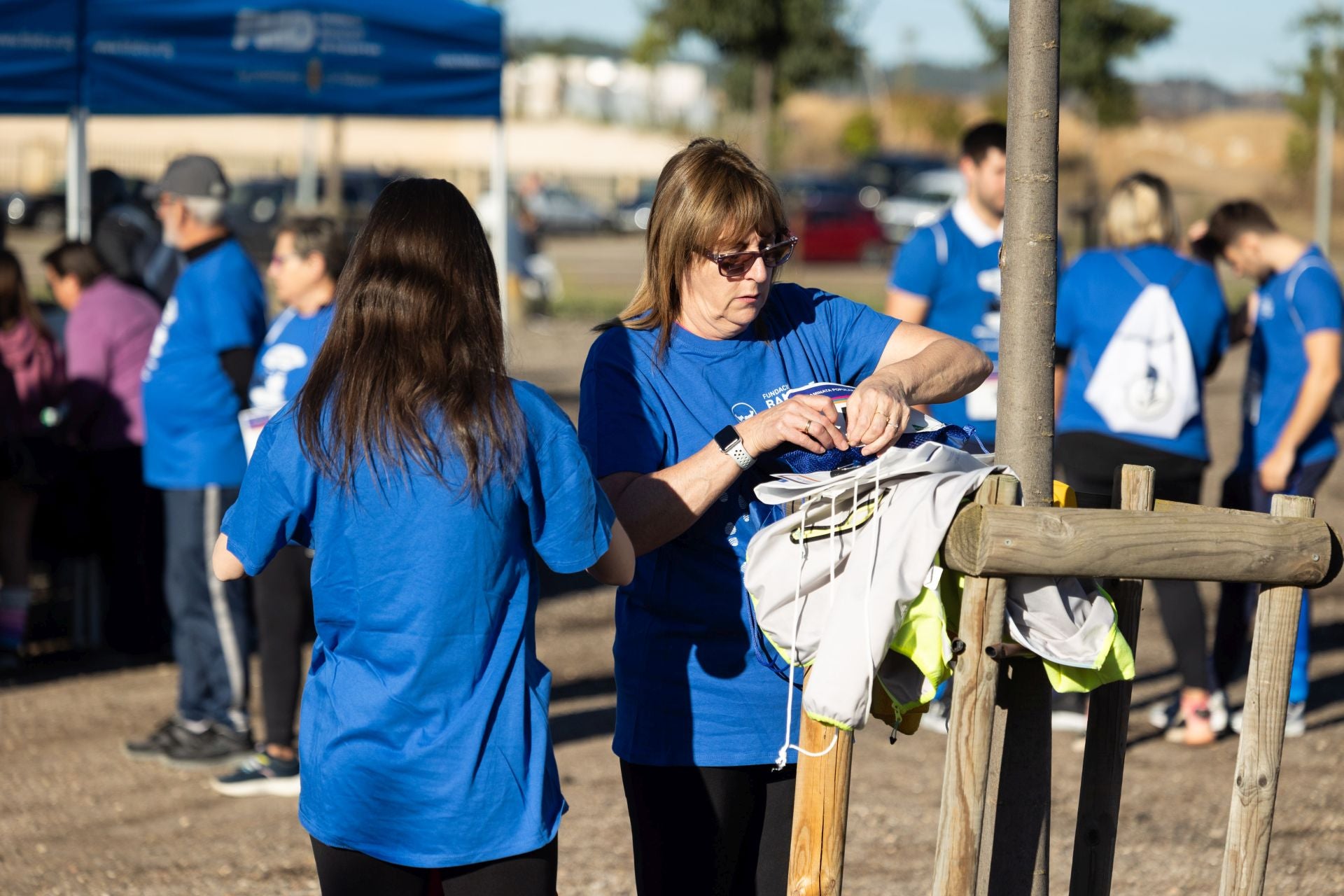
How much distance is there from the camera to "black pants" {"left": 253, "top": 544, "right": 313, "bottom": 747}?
5098mm

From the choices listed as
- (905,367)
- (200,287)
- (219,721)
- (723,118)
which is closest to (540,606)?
(219,721)

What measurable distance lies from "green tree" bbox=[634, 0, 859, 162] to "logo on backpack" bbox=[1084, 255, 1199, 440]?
60.8 feet

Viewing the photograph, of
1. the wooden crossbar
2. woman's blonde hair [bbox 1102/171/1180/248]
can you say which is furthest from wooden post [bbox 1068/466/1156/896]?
woman's blonde hair [bbox 1102/171/1180/248]

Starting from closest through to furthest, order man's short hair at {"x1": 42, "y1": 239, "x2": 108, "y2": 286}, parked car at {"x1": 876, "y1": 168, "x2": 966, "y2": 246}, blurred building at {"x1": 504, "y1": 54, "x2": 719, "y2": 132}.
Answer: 1. man's short hair at {"x1": 42, "y1": 239, "x2": 108, "y2": 286}
2. parked car at {"x1": 876, "y1": 168, "x2": 966, "y2": 246}
3. blurred building at {"x1": 504, "y1": 54, "x2": 719, "y2": 132}

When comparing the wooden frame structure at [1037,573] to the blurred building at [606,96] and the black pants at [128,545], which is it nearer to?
the black pants at [128,545]

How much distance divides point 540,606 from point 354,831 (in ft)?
17.3

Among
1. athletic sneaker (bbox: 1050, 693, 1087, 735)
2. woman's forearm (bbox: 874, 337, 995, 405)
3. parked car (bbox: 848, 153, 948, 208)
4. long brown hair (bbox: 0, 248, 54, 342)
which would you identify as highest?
parked car (bbox: 848, 153, 948, 208)

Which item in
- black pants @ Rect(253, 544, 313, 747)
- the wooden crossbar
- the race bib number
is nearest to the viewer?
the wooden crossbar

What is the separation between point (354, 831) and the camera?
2428 millimetres

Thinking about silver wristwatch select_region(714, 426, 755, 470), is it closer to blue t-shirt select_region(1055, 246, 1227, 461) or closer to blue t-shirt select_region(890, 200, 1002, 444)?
blue t-shirt select_region(890, 200, 1002, 444)

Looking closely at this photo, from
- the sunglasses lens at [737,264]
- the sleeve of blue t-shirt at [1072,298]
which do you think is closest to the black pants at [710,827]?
the sunglasses lens at [737,264]

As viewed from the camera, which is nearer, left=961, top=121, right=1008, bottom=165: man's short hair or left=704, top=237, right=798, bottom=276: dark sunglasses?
left=704, top=237, right=798, bottom=276: dark sunglasses

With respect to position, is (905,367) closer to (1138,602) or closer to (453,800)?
(1138,602)

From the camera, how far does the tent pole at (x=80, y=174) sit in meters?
7.59
